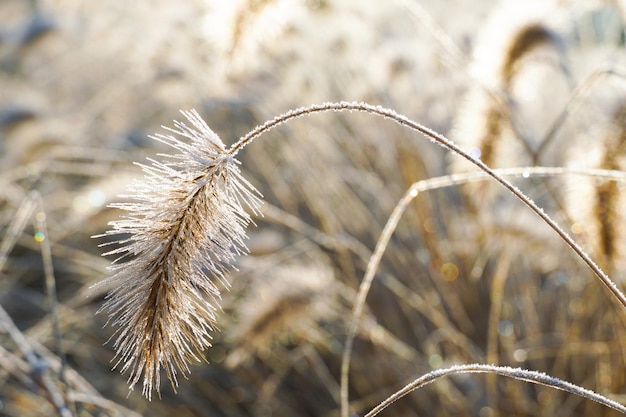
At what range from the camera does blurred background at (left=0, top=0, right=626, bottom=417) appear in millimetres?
1898

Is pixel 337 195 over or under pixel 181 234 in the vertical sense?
over

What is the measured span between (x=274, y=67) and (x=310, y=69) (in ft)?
0.60

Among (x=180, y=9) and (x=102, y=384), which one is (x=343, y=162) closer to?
(x=180, y=9)

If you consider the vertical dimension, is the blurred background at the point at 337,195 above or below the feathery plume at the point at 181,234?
above

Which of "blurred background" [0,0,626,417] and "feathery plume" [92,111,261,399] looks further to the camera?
"blurred background" [0,0,626,417]

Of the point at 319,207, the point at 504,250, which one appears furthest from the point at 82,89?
the point at 504,250

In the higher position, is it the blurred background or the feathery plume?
the blurred background

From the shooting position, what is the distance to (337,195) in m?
3.06

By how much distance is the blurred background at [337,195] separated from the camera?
6.23 feet

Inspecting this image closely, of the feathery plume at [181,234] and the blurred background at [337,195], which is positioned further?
the blurred background at [337,195]

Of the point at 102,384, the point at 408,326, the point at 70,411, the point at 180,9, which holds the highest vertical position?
the point at 180,9

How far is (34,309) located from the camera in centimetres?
302

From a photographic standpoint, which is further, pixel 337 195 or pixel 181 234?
pixel 337 195

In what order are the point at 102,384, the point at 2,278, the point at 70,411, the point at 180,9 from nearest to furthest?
the point at 70,411 → the point at 102,384 → the point at 2,278 → the point at 180,9
